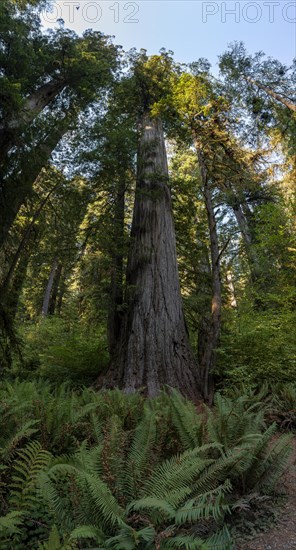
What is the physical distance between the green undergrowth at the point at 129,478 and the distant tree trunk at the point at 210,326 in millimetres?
2318

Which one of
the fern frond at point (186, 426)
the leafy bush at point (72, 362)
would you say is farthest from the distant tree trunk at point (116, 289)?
the fern frond at point (186, 426)

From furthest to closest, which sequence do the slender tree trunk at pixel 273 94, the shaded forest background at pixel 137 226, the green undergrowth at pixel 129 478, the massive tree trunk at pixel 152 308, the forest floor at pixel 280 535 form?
the slender tree trunk at pixel 273 94 < the massive tree trunk at pixel 152 308 < the shaded forest background at pixel 137 226 < the forest floor at pixel 280 535 < the green undergrowth at pixel 129 478

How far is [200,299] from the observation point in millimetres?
6805

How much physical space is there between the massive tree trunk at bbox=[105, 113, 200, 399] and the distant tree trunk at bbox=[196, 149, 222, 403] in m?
0.20

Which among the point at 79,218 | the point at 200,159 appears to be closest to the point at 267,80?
the point at 200,159

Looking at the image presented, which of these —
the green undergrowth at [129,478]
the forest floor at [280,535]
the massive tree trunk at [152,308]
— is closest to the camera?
the green undergrowth at [129,478]

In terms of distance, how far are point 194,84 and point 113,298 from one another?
4.56 metres

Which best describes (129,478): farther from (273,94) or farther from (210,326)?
(273,94)

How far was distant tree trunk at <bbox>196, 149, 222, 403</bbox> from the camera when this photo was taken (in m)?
5.39

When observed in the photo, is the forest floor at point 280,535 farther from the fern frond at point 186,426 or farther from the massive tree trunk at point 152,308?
the massive tree trunk at point 152,308

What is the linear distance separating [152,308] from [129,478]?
3864 mm

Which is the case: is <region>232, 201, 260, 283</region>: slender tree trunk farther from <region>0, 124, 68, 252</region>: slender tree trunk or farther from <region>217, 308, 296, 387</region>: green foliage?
<region>0, 124, 68, 252</region>: slender tree trunk

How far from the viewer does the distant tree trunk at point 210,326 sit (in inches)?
212

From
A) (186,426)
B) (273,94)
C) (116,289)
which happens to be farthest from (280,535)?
(273,94)
